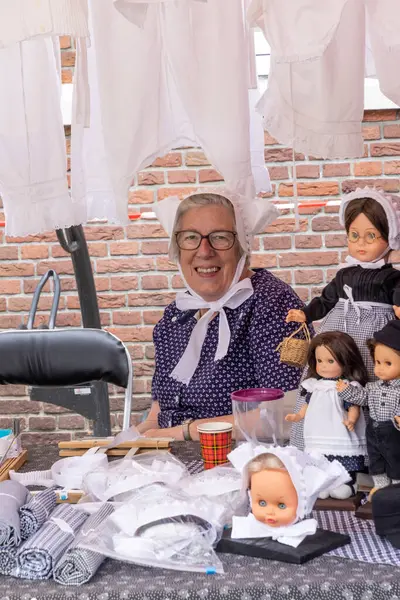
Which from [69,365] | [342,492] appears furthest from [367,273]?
[69,365]

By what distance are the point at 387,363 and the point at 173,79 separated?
67cm

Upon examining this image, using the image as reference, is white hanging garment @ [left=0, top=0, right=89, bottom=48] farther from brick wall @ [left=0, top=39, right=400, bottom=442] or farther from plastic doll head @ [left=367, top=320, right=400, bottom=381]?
brick wall @ [left=0, top=39, right=400, bottom=442]

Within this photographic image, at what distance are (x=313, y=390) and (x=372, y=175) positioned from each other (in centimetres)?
207

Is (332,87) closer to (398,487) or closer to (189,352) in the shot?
(398,487)

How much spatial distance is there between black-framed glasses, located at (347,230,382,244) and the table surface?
580mm

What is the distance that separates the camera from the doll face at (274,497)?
1.12m

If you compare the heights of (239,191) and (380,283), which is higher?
(239,191)

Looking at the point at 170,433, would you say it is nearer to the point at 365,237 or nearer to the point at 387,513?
the point at 365,237

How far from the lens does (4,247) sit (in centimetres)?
341

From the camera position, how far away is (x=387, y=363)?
1.25 meters

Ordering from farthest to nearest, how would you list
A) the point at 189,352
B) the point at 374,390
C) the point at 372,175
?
the point at 372,175 → the point at 189,352 → the point at 374,390

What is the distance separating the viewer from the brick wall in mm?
3254

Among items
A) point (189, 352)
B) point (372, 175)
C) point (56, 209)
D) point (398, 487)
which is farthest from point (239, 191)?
point (372, 175)

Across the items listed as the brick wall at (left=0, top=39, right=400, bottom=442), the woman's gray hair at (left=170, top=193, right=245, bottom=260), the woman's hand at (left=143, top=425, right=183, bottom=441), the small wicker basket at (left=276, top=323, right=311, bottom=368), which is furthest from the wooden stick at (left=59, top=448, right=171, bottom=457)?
the brick wall at (left=0, top=39, right=400, bottom=442)
